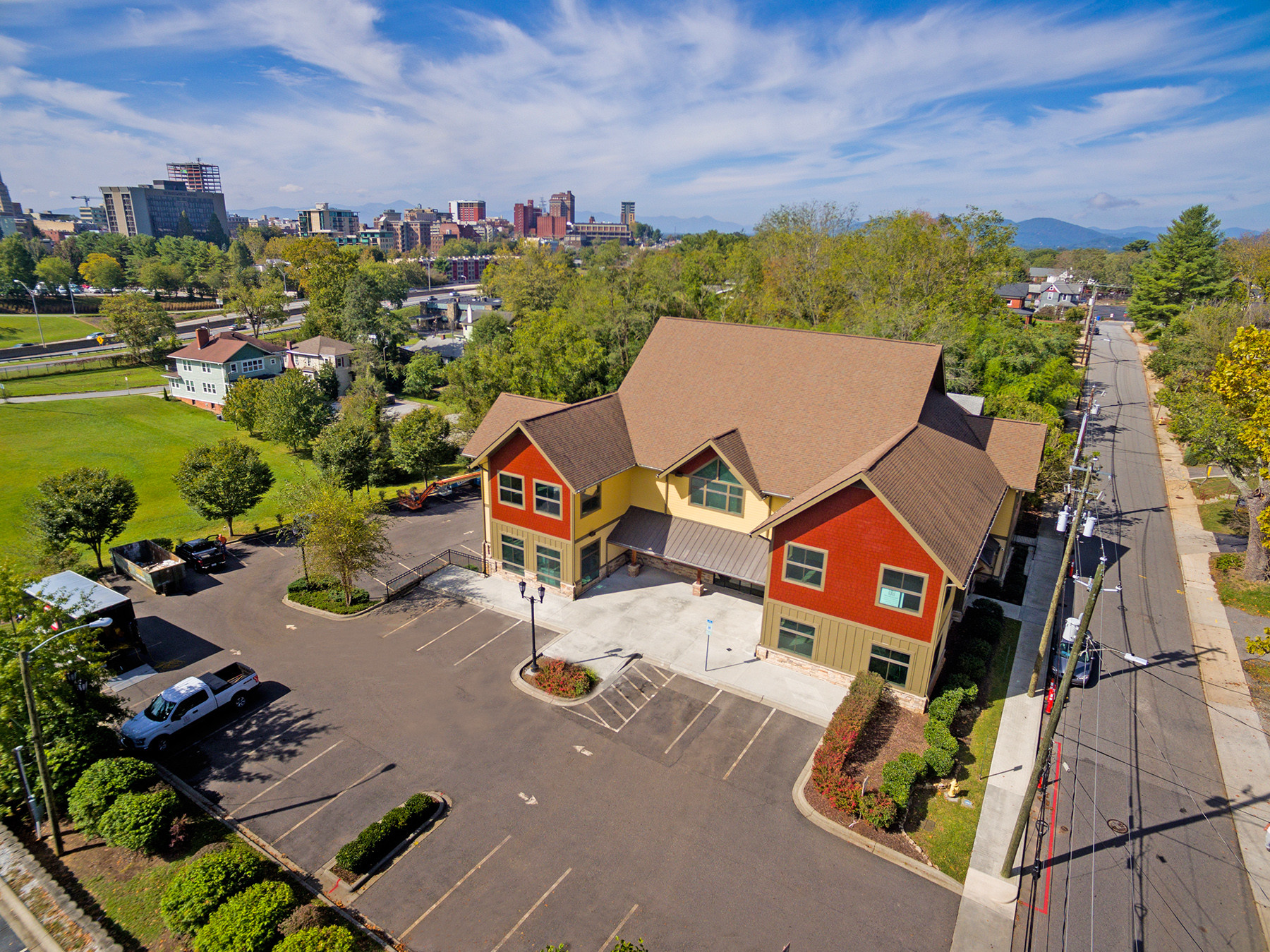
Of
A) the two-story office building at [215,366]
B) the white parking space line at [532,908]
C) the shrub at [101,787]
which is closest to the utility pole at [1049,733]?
the white parking space line at [532,908]

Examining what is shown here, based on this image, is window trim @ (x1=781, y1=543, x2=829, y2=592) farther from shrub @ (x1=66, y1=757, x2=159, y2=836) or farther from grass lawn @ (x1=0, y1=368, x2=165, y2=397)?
grass lawn @ (x1=0, y1=368, x2=165, y2=397)

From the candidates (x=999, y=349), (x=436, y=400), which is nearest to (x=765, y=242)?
→ (x=999, y=349)

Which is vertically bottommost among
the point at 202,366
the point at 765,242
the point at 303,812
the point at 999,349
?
the point at 303,812

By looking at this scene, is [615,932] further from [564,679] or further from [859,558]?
[859,558]

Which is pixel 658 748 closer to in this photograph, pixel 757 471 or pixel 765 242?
pixel 757 471

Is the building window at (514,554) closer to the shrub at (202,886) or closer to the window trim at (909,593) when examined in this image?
the window trim at (909,593)

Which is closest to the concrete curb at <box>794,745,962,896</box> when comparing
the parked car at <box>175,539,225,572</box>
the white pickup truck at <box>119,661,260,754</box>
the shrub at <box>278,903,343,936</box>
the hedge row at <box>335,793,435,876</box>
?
the hedge row at <box>335,793,435,876</box>

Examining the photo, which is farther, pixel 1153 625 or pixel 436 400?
pixel 436 400
